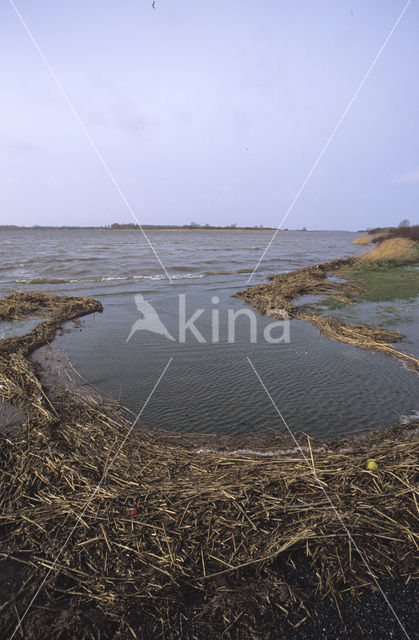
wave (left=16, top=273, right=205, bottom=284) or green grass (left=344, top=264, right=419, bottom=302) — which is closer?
green grass (left=344, top=264, right=419, bottom=302)

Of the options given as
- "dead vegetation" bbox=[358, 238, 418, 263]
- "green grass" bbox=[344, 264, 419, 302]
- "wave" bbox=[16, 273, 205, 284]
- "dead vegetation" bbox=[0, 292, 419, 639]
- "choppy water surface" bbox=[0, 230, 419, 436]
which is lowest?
"choppy water surface" bbox=[0, 230, 419, 436]

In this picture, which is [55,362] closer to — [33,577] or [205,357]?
[205,357]

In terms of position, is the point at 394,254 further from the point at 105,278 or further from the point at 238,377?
the point at 238,377

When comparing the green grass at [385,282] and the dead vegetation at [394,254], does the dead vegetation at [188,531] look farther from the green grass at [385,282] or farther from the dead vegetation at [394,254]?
the dead vegetation at [394,254]

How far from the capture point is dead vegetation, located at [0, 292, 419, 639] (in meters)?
1.83

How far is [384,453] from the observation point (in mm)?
3150

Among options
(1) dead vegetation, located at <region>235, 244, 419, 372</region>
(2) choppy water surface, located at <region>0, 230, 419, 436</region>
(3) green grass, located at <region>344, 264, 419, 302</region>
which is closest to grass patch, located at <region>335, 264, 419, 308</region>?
(3) green grass, located at <region>344, 264, 419, 302</region>

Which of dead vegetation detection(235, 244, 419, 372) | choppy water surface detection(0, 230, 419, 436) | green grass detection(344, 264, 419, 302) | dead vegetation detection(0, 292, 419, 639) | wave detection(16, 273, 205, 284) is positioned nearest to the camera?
dead vegetation detection(0, 292, 419, 639)

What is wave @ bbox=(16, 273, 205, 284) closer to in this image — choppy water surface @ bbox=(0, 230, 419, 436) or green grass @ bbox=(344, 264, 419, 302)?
choppy water surface @ bbox=(0, 230, 419, 436)

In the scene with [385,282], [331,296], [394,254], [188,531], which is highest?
[394,254]

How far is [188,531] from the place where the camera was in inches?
89.4

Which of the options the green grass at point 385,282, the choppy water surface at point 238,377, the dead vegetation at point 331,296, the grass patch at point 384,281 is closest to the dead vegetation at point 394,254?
the dead vegetation at point 331,296

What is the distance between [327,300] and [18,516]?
10779 mm

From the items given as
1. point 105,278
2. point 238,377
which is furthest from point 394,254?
point 238,377
